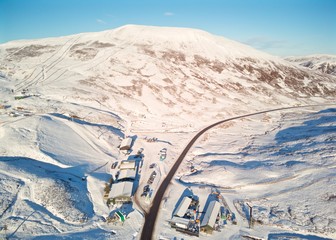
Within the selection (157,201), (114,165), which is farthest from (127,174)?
(157,201)

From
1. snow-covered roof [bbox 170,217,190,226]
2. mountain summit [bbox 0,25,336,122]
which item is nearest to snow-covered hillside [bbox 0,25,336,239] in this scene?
mountain summit [bbox 0,25,336,122]

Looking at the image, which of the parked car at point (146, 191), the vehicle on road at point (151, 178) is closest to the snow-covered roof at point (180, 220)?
the parked car at point (146, 191)

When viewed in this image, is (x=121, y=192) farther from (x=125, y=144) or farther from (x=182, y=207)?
(x=125, y=144)

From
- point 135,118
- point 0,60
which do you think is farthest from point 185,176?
point 0,60

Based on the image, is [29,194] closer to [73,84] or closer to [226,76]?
[73,84]

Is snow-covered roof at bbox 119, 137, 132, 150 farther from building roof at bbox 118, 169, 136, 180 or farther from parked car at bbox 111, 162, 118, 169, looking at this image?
building roof at bbox 118, 169, 136, 180

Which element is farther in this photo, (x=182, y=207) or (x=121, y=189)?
(x=121, y=189)
